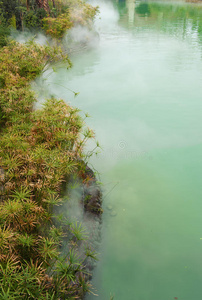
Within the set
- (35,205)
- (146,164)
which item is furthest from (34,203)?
(146,164)

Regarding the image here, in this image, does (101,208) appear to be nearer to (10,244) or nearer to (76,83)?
(10,244)

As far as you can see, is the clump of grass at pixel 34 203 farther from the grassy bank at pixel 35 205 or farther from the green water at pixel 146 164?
the green water at pixel 146 164

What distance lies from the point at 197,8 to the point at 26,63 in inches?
805

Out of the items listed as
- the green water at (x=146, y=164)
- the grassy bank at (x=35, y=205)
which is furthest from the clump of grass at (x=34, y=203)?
the green water at (x=146, y=164)

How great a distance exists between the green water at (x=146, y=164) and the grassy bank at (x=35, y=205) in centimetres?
45

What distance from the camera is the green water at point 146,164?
7.75 ft

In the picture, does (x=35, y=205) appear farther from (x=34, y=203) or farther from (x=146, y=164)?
(x=146, y=164)

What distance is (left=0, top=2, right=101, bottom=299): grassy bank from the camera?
171cm

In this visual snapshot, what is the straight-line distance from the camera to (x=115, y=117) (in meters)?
5.29

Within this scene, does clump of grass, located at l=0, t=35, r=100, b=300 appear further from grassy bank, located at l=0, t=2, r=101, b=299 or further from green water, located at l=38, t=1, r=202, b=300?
green water, located at l=38, t=1, r=202, b=300

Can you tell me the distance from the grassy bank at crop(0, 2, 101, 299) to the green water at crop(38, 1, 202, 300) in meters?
0.45

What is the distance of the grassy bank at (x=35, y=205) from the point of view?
171 cm

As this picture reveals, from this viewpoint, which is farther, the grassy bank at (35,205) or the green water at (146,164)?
the green water at (146,164)

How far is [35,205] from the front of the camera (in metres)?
2.06
